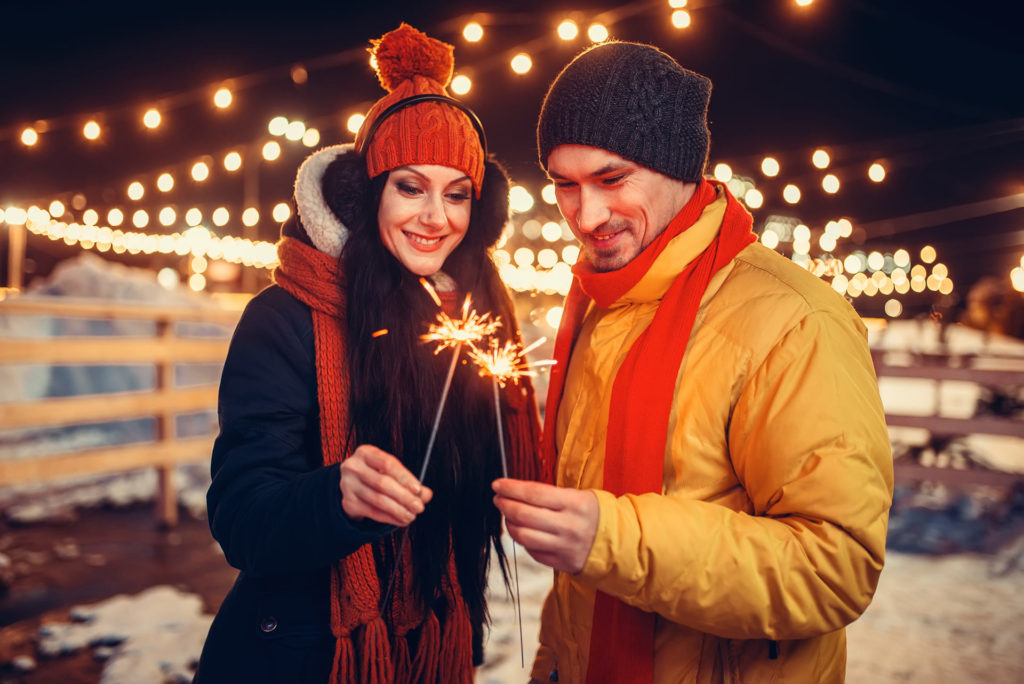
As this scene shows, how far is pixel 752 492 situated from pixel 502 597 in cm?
330

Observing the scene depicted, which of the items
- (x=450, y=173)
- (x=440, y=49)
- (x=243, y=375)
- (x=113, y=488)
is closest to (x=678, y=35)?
(x=440, y=49)

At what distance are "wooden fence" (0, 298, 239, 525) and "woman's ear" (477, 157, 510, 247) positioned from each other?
4119 mm

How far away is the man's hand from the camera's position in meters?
1.04

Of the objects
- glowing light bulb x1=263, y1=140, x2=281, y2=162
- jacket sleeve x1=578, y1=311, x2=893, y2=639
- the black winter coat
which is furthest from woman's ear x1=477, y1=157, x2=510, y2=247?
glowing light bulb x1=263, y1=140, x2=281, y2=162

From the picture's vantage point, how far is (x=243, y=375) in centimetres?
153

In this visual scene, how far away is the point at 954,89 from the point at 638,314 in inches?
228

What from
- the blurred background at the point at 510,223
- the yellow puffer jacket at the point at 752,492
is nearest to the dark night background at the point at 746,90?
the blurred background at the point at 510,223

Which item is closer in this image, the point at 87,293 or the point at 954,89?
the point at 954,89

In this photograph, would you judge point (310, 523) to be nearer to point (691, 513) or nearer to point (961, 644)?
point (691, 513)

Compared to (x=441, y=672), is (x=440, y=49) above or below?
above

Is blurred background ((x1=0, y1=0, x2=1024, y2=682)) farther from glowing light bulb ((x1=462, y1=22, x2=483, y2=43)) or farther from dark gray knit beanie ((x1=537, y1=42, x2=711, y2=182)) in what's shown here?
dark gray knit beanie ((x1=537, y1=42, x2=711, y2=182))

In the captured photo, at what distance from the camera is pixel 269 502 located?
1376 millimetres

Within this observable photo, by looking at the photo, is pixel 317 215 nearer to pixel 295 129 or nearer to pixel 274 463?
pixel 274 463

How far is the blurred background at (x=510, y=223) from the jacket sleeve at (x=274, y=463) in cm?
96
